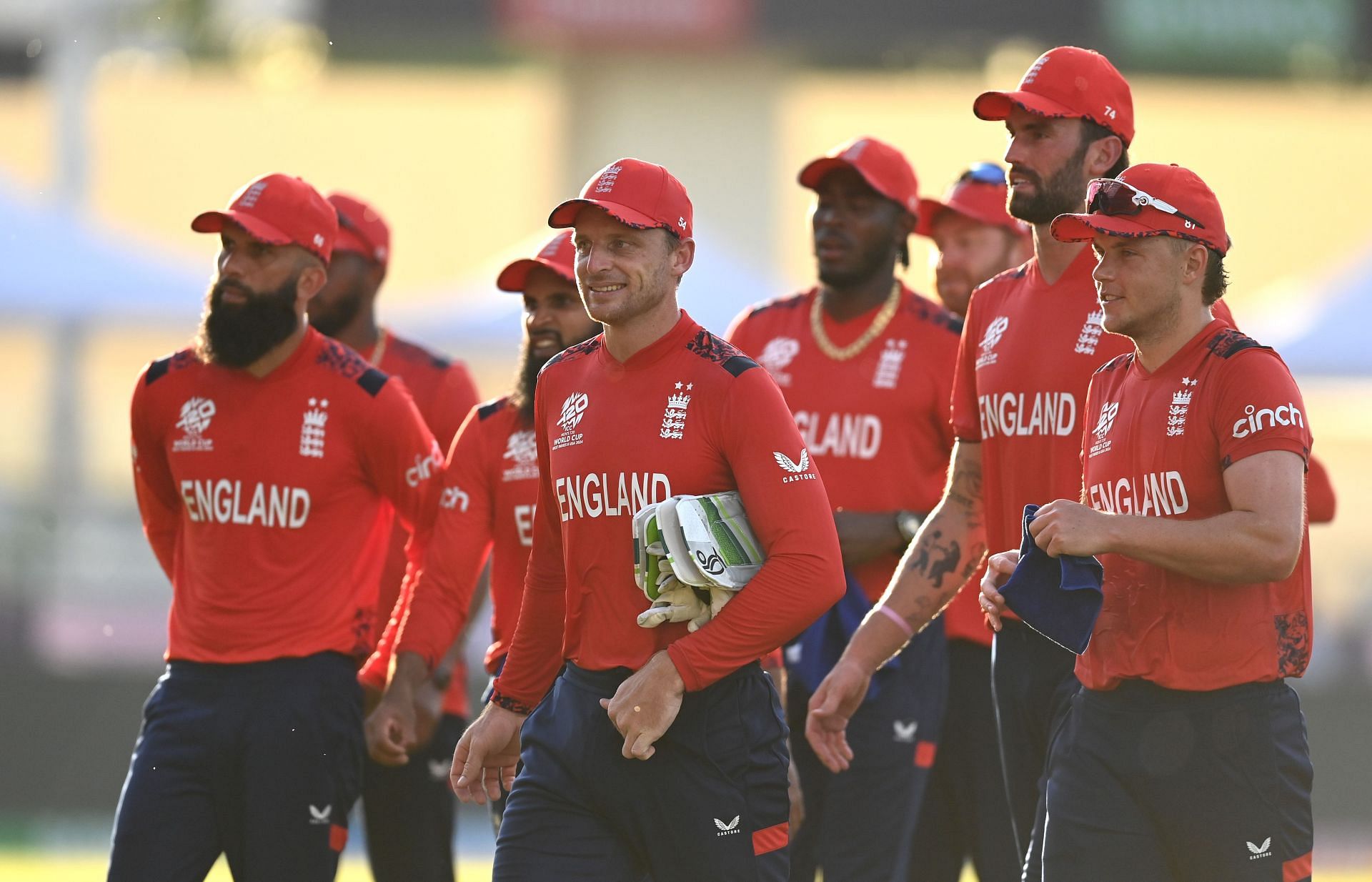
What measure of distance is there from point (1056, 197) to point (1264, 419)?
1.28 meters

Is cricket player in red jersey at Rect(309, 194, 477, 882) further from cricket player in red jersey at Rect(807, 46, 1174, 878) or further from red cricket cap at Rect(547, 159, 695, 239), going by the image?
red cricket cap at Rect(547, 159, 695, 239)

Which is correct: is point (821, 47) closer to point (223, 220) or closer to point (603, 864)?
point (223, 220)

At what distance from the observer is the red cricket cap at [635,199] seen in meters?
5.07

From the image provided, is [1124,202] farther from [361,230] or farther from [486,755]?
Answer: [361,230]

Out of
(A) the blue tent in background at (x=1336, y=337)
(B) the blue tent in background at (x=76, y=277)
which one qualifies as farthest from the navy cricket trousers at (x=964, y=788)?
(B) the blue tent in background at (x=76, y=277)

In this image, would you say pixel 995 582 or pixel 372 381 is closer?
pixel 995 582

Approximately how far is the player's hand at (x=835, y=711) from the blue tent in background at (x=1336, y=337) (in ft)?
31.7

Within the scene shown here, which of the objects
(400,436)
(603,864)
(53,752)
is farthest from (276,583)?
(53,752)

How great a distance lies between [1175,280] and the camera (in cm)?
499

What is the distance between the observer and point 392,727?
6.19 meters

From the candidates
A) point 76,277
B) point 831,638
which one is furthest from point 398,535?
point 76,277

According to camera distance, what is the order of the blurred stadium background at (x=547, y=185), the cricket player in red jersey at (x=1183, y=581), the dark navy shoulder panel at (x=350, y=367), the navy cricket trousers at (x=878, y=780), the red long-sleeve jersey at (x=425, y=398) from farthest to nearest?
the blurred stadium background at (x=547, y=185), the red long-sleeve jersey at (x=425, y=398), the navy cricket trousers at (x=878, y=780), the dark navy shoulder panel at (x=350, y=367), the cricket player in red jersey at (x=1183, y=581)

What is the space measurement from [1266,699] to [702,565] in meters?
1.34

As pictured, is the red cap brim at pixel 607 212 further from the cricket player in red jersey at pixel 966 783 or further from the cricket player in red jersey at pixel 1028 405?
the cricket player in red jersey at pixel 966 783
